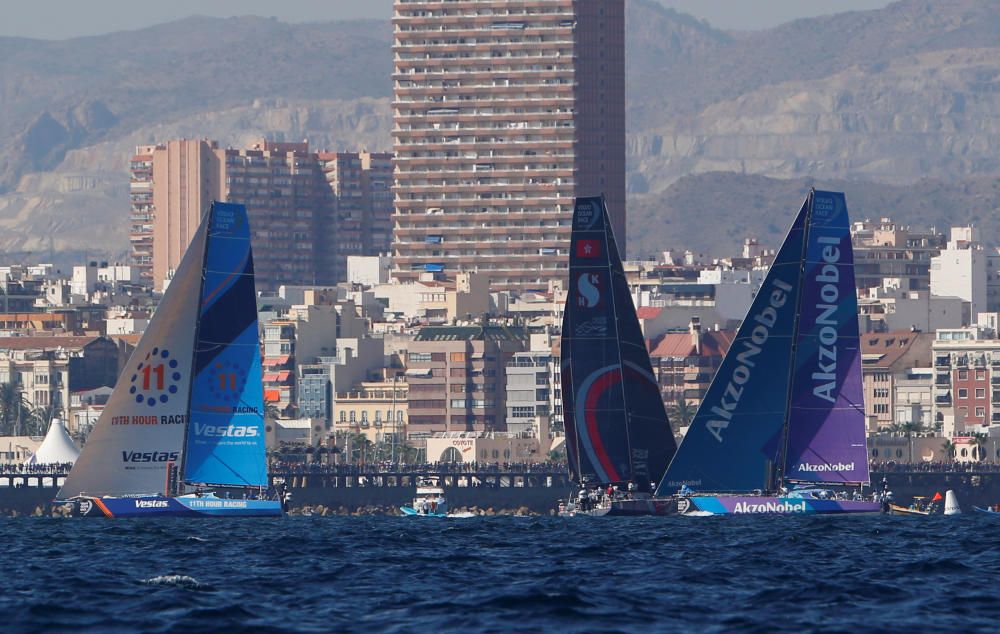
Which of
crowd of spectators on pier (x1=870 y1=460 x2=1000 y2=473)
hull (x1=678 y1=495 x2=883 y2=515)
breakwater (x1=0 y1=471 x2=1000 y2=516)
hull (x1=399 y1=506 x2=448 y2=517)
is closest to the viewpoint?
hull (x1=678 y1=495 x2=883 y2=515)

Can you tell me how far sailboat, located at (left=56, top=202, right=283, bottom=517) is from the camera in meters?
93.6

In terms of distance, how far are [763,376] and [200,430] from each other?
61.3ft

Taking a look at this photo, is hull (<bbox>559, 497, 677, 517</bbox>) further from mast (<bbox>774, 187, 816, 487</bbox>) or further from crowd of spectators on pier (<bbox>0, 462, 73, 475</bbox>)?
crowd of spectators on pier (<bbox>0, 462, 73, 475</bbox>)

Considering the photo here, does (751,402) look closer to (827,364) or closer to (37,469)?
(827,364)

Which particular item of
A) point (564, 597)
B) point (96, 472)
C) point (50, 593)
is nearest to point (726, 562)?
point (564, 597)

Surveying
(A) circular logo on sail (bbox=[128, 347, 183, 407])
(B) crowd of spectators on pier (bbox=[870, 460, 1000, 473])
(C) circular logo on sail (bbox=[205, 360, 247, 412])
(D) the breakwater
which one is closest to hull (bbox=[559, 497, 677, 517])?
(C) circular logo on sail (bbox=[205, 360, 247, 412])

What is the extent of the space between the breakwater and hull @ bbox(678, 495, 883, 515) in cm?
8470

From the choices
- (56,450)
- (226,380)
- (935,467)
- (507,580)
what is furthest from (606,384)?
(56,450)

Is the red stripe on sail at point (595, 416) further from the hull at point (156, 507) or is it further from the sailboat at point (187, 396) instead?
the hull at point (156, 507)

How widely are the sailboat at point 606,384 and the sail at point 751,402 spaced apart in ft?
13.8

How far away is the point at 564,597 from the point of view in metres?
51.9

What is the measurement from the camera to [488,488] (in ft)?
606

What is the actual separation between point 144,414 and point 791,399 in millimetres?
21293

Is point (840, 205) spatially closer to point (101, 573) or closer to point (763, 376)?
point (763, 376)
